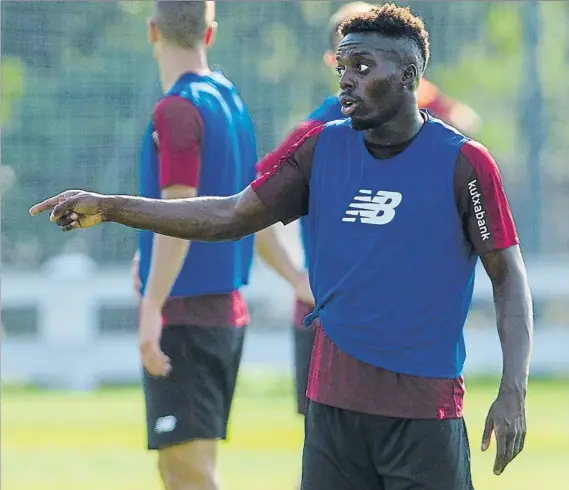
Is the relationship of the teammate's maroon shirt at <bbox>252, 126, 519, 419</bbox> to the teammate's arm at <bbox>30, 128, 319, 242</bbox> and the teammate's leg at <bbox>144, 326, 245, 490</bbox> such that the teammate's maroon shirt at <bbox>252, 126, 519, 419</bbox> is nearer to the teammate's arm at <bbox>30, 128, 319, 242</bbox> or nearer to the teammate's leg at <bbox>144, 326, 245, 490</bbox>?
the teammate's arm at <bbox>30, 128, 319, 242</bbox>

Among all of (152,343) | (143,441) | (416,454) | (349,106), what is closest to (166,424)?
(152,343)

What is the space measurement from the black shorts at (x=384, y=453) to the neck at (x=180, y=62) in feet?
6.33

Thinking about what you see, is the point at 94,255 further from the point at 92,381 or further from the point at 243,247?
the point at 243,247

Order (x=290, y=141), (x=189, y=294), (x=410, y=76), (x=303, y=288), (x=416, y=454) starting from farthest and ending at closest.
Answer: (x=303, y=288), (x=290, y=141), (x=189, y=294), (x=410, y=76), (x=416, y=454)

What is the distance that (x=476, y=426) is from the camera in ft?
33.9

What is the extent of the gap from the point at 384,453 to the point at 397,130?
0.83 m

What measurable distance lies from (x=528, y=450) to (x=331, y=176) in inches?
243

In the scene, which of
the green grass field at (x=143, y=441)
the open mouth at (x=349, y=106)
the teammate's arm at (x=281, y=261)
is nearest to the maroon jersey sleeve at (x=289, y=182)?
the open mouth at (x=349, y=106)

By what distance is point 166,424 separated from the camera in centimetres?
496

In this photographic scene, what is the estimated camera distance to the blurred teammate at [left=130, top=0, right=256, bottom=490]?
4.96 metres

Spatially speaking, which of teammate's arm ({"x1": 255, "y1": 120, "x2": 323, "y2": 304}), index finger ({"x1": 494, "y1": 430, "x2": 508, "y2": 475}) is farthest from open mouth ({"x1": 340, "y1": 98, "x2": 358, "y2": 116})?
teammate's arm ({"x1": 255, "y1": 120, "x2": 323, "y2": 304})

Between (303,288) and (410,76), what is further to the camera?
(303,288)

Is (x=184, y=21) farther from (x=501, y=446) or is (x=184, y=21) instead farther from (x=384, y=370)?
(x=501, y=446)

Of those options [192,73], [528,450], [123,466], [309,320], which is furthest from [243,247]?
[528,450]
